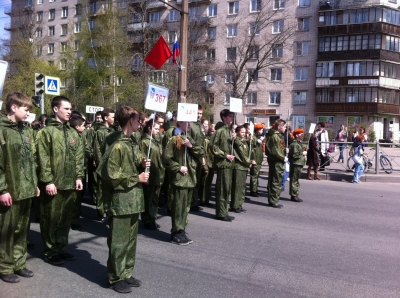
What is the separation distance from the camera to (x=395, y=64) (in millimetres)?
43938

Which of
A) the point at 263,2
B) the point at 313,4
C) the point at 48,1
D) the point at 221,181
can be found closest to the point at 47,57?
the point at 48,1

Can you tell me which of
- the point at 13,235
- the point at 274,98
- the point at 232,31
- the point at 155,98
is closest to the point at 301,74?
the point at 274,98

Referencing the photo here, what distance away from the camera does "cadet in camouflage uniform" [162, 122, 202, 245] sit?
6.26 m

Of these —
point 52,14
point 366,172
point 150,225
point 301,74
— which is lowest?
point 150,225

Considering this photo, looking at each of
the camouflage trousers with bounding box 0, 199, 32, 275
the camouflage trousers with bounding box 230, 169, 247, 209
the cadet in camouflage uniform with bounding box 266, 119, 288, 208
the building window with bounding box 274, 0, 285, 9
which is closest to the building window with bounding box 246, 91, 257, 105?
the building window with bounding box 274, 0, 285, 9

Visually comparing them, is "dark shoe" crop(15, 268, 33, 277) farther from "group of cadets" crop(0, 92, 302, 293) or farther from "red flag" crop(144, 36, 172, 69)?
"red flag" crop(144, 36, 172, 69)

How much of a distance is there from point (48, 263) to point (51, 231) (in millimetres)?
441

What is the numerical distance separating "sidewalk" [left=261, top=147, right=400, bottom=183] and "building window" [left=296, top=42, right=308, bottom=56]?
31000 millimetres

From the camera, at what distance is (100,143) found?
798 cm

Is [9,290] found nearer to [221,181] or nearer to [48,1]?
[221,181]

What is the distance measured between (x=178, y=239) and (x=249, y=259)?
1.16m

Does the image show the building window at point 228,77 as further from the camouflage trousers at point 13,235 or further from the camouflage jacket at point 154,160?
the camouflage trousers at point 13,235

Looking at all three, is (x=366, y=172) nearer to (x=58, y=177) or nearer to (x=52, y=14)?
(x=58, y=177)

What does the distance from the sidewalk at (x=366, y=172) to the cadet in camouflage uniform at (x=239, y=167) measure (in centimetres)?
702
